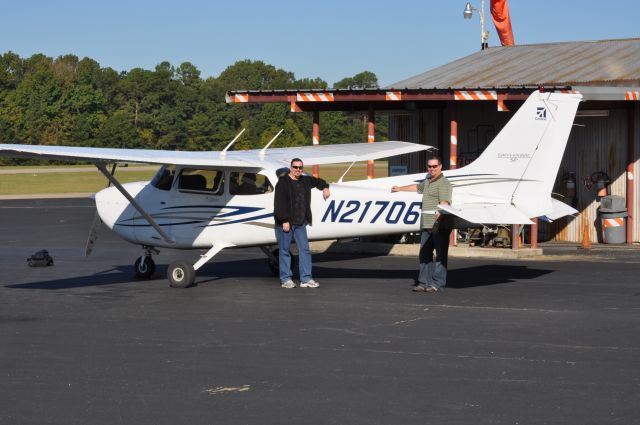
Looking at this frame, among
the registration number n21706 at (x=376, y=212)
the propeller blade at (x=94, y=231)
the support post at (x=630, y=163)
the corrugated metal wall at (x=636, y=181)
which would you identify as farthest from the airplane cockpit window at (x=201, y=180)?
the corrugated metal wall at (x=636, y=181)

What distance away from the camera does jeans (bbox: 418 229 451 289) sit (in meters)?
13.7

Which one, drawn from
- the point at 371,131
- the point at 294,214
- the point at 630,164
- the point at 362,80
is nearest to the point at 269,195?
the point at 294,214

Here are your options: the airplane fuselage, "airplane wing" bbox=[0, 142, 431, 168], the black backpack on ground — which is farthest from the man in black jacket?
the black backpack on ground

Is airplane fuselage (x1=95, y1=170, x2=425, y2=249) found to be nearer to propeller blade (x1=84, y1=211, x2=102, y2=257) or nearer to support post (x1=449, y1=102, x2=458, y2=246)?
propeller blade (x1=84, y1=211, x2=102, y2=257)

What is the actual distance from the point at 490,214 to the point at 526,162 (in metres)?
1.09

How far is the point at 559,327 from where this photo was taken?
10727 millimetres

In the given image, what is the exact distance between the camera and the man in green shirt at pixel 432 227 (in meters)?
13.4

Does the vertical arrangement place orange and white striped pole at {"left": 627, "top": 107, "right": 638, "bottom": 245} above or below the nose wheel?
above

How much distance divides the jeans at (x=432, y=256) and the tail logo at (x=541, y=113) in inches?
76.8

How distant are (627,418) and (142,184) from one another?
10176mm

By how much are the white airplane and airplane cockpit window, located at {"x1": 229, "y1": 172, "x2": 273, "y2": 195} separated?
1 cm

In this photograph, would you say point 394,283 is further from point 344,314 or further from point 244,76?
point 244,76

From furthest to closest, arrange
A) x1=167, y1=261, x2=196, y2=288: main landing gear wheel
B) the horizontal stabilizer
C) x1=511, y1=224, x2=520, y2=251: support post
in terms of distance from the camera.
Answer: x1=511, y1=224, x2=520, y2=251: support post, x1=167, y1=261, x2=196, y2=288: main landing gear wheel, the horizontal stabilizer

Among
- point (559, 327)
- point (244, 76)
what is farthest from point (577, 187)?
point (244, 76)
